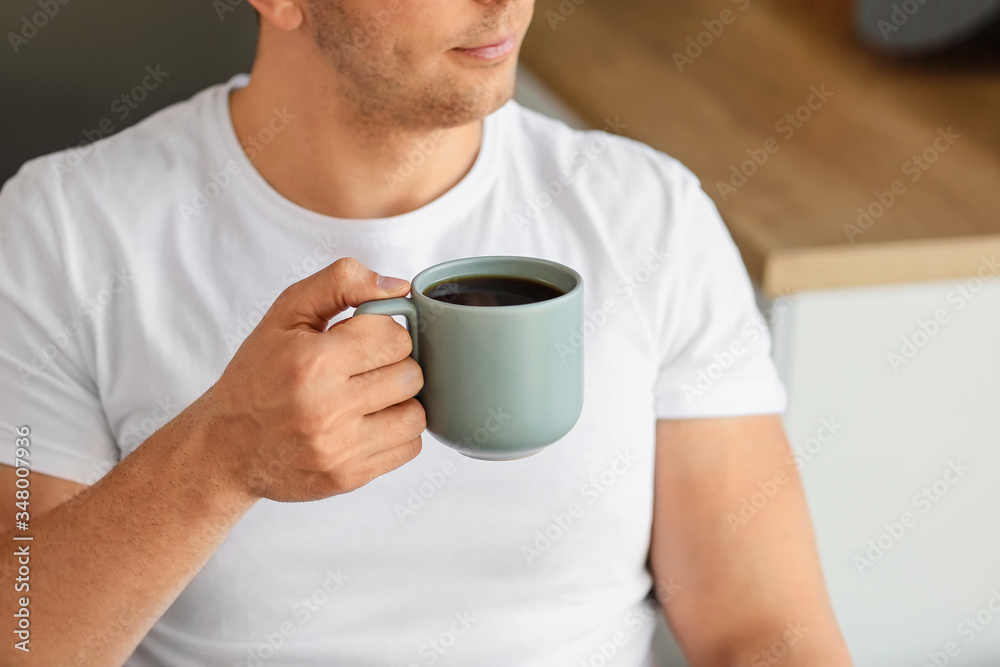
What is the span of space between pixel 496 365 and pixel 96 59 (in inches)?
29.4

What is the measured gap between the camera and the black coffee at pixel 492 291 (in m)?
0.74

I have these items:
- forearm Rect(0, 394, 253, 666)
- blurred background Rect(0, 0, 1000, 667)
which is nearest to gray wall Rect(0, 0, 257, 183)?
blurred background Rect(0, 0, 1000, 667)

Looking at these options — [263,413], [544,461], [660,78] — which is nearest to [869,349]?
[544,461]

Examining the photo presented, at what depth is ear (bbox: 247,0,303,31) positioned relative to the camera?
1007 millimetres

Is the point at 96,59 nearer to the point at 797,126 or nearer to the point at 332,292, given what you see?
the point at 332,292

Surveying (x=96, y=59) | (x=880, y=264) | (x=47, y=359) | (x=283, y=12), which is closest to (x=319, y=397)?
(x=47, y=359)

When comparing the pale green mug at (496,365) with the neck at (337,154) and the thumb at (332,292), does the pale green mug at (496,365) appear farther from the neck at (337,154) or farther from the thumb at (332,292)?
the neck at (337,154)

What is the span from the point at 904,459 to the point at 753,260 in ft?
1.11

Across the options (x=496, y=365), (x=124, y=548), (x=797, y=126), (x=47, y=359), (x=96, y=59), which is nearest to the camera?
(x=496, y=365)

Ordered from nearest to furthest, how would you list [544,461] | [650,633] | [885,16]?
[544,461] → [650,633] → [885,16]

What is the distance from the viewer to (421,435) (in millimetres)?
917

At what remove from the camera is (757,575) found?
3.26ft

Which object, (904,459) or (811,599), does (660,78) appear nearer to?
(904,459)

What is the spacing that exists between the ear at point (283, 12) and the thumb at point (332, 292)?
367mm
